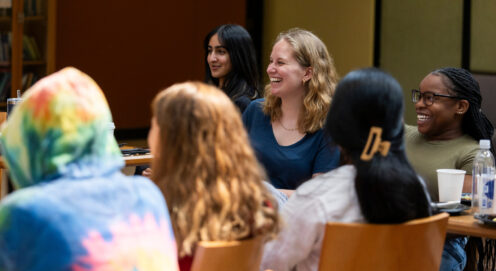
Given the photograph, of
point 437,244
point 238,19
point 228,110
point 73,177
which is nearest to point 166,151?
point 228,110

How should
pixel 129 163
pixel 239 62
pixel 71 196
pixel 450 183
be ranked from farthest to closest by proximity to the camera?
pixel 239 62 < pixel 129 163 < pixel 450 183 < pixel 71 196

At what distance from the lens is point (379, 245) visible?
1807mm

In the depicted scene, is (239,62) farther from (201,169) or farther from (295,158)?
(201,169)

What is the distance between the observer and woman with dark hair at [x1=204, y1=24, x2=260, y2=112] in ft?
13.2

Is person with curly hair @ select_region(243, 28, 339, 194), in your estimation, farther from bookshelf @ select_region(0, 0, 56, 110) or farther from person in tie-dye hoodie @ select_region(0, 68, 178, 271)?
bookshelf @ select_region(0, 0, 56, 110)

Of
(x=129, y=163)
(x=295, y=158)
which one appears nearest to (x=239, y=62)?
(x=129, y=163)

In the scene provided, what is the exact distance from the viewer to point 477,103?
3.00 meters

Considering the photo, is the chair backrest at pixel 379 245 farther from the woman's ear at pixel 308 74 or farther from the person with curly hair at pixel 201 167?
the woman's ear at pixel 308 74

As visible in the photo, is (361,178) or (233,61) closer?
(361,178)

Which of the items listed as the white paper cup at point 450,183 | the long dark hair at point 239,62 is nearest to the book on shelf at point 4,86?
the long dark hair at point 239,62

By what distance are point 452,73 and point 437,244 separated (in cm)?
124

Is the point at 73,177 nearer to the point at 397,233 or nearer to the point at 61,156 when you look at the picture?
the point at 61,156

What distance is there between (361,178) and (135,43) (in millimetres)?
5066

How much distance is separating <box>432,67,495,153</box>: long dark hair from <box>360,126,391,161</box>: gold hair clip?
48.4 inches
